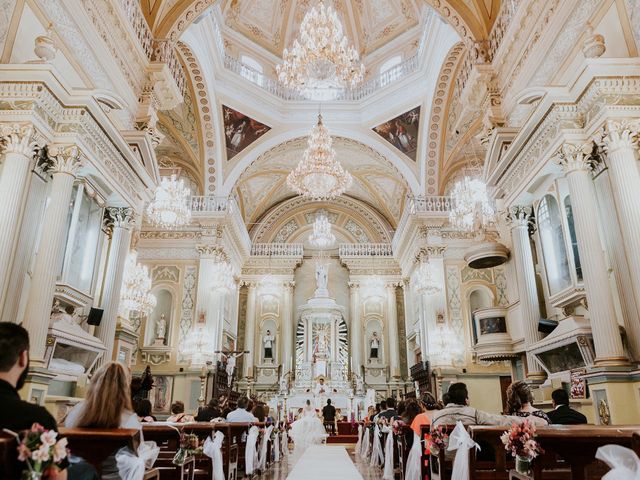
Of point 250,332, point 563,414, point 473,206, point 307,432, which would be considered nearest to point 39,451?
Result: point 563,414

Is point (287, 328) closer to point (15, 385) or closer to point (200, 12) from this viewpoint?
point (200, 12)

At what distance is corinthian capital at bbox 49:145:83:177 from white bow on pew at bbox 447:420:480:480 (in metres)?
5.89

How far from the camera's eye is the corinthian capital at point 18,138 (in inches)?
235

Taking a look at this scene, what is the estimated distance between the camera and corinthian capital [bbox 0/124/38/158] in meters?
5.98

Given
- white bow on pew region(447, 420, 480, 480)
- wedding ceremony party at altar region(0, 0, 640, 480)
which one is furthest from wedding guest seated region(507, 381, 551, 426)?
white bow on pew region(447, 420, 480, 480)

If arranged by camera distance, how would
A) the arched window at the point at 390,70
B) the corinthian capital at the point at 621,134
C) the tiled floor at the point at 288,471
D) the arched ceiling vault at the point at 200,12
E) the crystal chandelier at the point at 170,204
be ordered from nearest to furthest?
the corinthian capital at the point at 621,134
the tiled floor at the point at 288,471
the arched ceiling vault at the point at 200,12
the crystal chandelier at the point at 170,204
the arched window at the point at 390,70

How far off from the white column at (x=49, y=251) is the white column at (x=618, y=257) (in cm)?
710

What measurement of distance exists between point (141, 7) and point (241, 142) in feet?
24.0

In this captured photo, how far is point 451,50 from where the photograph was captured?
1319 centimetres

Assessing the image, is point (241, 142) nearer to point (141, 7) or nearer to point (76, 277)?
point (141, 7)

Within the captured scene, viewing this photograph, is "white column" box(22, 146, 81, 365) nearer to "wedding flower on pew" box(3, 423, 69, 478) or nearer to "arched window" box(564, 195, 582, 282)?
"wedding flower on pew" box(3, 423, 69, 478)

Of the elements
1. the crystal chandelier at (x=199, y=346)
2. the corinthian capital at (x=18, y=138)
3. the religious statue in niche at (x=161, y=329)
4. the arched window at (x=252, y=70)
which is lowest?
the crystal chandelier at (x=199, y=346)

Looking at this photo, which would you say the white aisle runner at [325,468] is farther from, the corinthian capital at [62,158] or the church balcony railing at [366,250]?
the church balcony railing at [366,250]

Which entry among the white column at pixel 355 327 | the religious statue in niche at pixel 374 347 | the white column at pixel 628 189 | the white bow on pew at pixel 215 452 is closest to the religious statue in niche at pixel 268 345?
the white column at pixel 355 327
